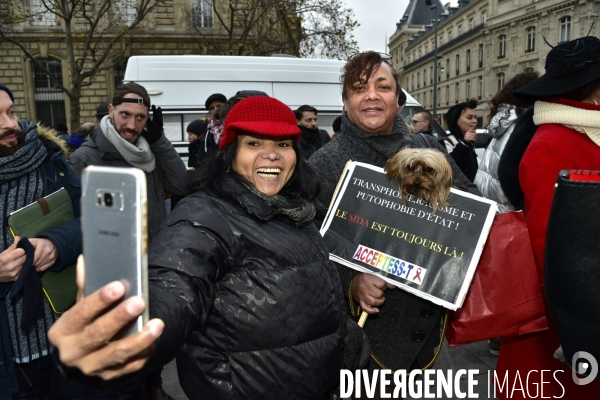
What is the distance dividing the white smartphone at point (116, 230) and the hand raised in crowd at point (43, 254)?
1614 mm

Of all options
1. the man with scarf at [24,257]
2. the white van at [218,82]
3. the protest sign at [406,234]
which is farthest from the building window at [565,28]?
the man with scarf at [24,257]

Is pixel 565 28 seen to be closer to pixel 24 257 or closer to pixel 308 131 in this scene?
pixel 308 131

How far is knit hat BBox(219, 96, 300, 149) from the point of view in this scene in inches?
69.3

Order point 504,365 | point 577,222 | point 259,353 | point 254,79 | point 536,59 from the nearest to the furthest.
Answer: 1. point 577,222
2. point 259,353
3. point 504,365
4. point 254,79
5. point 536,59

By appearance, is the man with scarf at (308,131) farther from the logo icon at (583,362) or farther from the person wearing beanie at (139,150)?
the logo icon at (583,362)

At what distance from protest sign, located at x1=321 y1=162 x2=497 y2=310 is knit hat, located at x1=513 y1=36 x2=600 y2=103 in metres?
0.55

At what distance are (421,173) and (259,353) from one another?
1.08m

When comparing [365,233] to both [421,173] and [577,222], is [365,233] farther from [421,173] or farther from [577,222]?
[577,222]

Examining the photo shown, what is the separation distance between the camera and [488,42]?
181 ft

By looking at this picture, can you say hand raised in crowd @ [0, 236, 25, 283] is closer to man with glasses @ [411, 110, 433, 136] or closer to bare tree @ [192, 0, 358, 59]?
man with glasses @ [411, 110, 433, 136]

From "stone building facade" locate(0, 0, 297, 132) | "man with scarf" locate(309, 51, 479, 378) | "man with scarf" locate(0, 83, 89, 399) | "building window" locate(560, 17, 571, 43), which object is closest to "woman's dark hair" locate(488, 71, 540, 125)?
"man with scarf" locate(309, 51, 479, 378)

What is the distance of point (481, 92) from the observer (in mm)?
57250

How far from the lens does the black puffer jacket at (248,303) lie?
4.71ft

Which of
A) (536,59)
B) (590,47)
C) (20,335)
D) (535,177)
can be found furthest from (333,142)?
(536,59)
